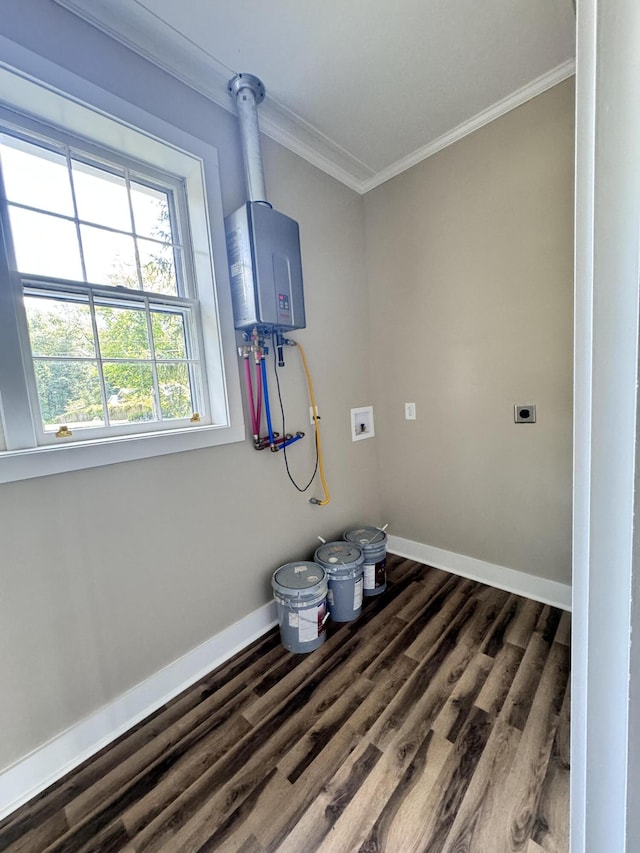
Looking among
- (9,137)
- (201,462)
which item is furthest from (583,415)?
(9,137)

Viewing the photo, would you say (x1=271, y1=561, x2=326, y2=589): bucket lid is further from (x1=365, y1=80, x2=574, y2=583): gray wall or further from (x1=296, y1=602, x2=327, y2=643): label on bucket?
(x1=365, y1=80, x2=574, y2=583): gray wall

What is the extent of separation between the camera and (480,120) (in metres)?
1.83

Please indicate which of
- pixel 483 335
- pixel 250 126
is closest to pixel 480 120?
pixel 483 335

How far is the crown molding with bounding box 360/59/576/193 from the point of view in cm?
159

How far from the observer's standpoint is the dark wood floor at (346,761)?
992 millimetres

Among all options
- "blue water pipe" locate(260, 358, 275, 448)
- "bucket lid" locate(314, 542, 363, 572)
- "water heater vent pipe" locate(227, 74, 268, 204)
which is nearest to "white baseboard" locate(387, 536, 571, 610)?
"bucket lid" locate(314, 542, 363, 572)

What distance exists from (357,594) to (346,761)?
0.74 m

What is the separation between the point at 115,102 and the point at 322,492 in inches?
80.1

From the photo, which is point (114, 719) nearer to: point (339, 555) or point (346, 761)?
point (346, 761)

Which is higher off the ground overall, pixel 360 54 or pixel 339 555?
pixel 360 54

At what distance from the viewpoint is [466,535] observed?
2.19 metres

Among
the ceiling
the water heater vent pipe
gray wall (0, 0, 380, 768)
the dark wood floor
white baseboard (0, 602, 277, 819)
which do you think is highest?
the ceiling

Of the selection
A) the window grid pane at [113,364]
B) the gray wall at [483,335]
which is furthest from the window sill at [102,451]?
the gray wall at [483,335]

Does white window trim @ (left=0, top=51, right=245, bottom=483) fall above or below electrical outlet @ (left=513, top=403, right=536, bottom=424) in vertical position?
above
